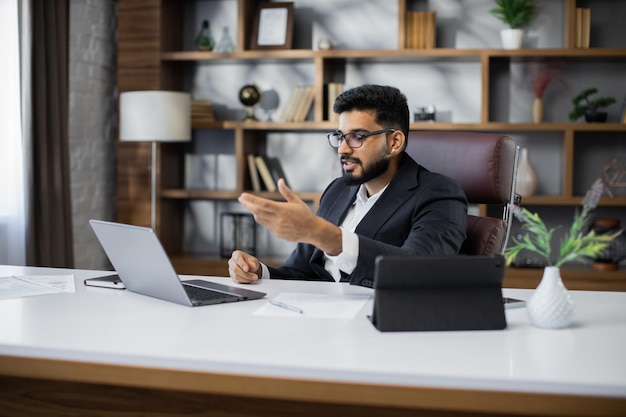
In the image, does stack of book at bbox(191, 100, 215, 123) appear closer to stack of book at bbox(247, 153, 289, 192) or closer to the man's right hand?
stack of book at bbox(247, 153, 289, 192)

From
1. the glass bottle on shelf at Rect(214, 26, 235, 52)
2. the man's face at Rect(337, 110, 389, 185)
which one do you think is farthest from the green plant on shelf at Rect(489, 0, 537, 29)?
the man's face at Rect(337, 110, 389, 185)

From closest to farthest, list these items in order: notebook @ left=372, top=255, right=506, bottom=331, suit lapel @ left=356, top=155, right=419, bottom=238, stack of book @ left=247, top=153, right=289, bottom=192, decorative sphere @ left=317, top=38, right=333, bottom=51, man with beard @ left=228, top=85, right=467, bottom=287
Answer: notebook @ left=372, top=255, right=506, bottom=331, man with beard @ left=228, top=85, right=467, bottom=287, suit lapel @ left=356, top=155, right=419, bottom=238, decorative sphere @ left=317, top=38, right=333, bottom=51, stack of book @ left=247, top=153, right=289, bottom=192

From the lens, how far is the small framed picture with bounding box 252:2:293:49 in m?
4.28

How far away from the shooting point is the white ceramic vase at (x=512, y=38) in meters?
4.02

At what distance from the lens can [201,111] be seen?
4.40 metres

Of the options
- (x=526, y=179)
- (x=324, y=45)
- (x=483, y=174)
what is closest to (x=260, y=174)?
(x=324, y=45)

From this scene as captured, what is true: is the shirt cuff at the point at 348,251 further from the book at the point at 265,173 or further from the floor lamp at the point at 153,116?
the book at the point at 265,173

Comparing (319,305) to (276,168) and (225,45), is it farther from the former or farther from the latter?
(225,45)

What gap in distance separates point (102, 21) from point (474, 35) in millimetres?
2118

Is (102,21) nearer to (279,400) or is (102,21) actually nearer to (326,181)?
(326,181)

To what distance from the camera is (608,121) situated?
165 inches

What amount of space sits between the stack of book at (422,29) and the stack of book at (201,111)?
3.92ft

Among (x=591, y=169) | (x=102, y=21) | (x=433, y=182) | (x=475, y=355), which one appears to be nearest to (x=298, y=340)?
(x=475, y=355)

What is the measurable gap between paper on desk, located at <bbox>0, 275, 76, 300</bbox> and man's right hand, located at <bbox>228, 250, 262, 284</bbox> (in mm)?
406
